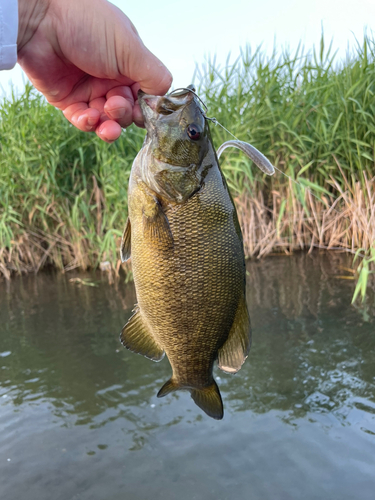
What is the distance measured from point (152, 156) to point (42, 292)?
5389mm

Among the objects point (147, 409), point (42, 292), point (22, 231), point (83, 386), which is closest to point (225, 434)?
point (147, 409)

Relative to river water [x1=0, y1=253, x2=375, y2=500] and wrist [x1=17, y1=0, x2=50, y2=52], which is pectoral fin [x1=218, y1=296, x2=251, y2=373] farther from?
wrist [x1=17, y1=0, x2=50, y2=52]

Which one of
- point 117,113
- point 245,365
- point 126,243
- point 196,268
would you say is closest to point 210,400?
point 196,268

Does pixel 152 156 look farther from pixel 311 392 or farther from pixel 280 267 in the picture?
pixel 280 267

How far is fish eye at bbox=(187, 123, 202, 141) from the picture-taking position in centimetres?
151

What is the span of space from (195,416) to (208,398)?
174 centimetres

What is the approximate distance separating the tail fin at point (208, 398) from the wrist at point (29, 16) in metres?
1.62

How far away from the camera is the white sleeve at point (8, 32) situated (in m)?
1.71

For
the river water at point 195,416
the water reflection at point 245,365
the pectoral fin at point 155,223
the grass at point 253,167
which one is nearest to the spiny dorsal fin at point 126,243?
the pectoral fin at point 155,223

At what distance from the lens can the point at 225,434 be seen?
9.78ft

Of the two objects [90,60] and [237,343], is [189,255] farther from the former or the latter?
[90,60]

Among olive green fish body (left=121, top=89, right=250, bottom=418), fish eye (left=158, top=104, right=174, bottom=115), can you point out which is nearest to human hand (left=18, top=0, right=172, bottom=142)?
fish eye (left=158, top=104, right=174, bottom=115)

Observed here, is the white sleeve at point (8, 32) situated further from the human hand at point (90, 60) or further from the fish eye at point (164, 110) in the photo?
the fish eye at point (164, 110)

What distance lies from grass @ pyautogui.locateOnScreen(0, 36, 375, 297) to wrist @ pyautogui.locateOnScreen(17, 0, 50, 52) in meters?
3.77
